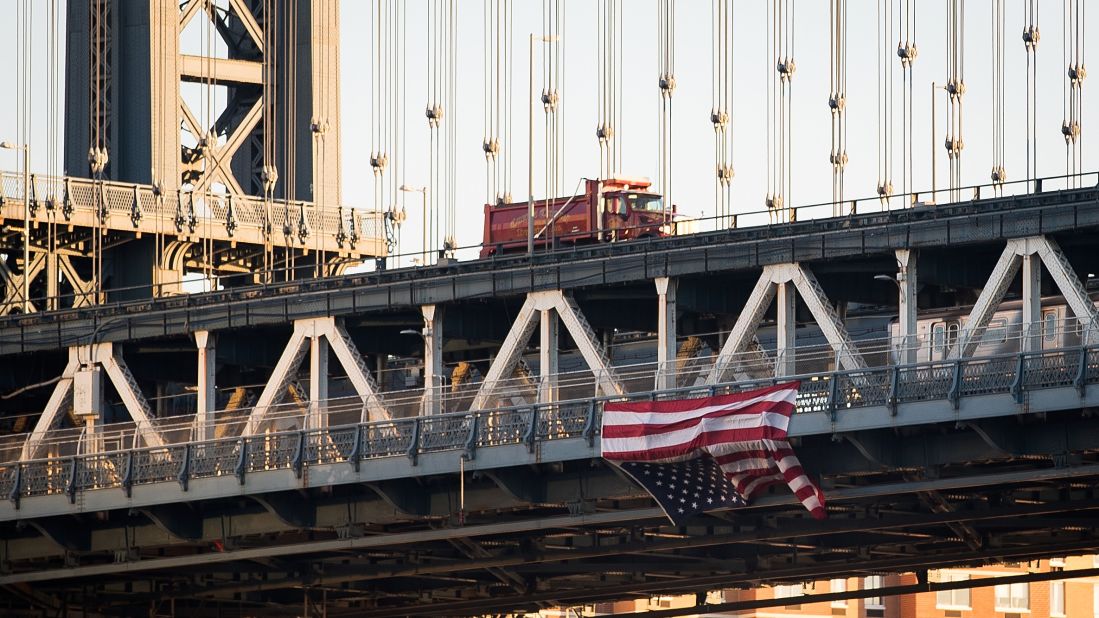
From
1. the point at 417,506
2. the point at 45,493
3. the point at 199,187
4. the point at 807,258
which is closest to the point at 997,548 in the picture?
the point at 807,258

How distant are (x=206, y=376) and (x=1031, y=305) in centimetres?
2942

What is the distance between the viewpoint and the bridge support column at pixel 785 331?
66.4 m

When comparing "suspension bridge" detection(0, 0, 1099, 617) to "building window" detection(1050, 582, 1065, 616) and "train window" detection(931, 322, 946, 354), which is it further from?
"building window" detection(1050, 582, 1065, 616)

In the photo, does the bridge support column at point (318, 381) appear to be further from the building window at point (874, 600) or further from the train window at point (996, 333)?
the building window at point (874, 600)

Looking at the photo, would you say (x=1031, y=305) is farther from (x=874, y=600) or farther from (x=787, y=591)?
(x=787, y=591)

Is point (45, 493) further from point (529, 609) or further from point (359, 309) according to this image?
point (529, 609)

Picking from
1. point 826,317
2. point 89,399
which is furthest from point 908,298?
point 89,399

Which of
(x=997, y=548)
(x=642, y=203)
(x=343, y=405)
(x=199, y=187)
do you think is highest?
(x=199, y=187)

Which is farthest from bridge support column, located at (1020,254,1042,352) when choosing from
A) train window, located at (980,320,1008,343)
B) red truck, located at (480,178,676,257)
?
red truck, located at (480,178,676,257)

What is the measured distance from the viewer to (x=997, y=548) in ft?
234

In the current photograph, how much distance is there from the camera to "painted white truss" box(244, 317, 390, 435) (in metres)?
75.2

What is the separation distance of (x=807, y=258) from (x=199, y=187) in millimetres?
50868

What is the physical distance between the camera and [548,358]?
72.1m

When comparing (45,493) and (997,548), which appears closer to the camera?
(997,548)
